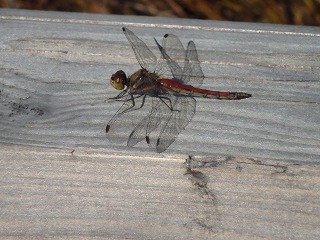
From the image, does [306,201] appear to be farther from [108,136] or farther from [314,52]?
[314,52]

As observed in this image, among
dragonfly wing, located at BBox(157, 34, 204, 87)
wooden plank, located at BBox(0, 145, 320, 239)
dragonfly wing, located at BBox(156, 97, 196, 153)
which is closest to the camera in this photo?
wooden plank, located at BBox(0, 145, 320, 239)

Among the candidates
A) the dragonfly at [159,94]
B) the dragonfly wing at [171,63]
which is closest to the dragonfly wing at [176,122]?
the dragonfly at [159,94]

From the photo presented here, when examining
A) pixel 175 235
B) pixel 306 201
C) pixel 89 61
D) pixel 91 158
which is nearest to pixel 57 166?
pixel 91 158

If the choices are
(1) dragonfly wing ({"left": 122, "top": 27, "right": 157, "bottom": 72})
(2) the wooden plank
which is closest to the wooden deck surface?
(2) the wooden plank

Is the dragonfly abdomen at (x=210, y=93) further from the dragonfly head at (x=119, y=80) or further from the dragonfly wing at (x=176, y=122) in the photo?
the dragonfly head at (x=119, y=80)

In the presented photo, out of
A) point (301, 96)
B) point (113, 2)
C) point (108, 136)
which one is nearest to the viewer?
point (108, 136)

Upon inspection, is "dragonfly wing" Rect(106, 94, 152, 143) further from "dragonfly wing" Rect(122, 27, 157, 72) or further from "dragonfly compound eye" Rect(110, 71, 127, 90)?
"dragonfly wing" Rect(122, 27, 157, 72)

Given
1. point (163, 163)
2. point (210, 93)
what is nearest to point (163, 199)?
point (163, 163)
